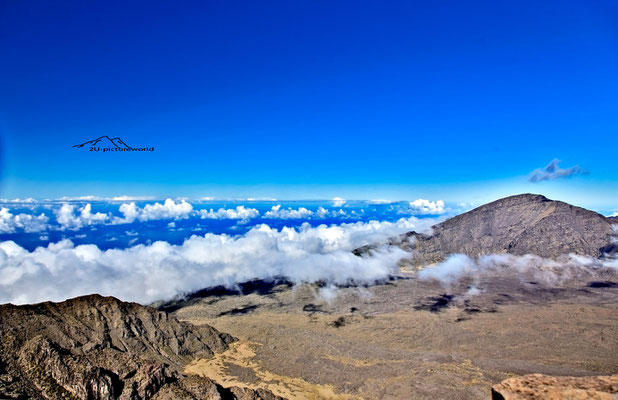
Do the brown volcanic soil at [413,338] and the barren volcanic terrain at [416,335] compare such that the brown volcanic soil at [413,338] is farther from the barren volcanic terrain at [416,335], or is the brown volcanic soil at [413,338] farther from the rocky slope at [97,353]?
the rocky slope at [97,353]

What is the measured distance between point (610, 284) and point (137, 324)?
223 metres

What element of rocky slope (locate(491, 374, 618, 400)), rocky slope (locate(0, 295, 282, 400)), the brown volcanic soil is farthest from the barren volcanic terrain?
rocky slope (locate(491, 374, 618, 400))

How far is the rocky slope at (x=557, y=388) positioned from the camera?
798 cm

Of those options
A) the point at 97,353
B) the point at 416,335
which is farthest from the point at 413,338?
the point at 97,353

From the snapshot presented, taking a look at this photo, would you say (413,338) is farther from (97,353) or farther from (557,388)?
(557,388)

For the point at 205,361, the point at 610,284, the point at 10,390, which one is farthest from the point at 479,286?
the point at 10,390

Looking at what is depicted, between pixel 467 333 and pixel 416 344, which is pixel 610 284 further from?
pixel 416 344

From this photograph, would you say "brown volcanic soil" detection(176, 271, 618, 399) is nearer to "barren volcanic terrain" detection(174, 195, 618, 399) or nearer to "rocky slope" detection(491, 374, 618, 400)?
"barren volcanic terrain" detection(174, 195, 618, 399)

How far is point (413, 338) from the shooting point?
373 ft

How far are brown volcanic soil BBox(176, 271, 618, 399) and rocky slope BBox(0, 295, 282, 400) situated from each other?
39.6 ft

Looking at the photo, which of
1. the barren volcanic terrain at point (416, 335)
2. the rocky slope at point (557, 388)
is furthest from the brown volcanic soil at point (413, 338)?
the rocky slope at point (557, 388)

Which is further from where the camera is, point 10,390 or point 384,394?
point 384,394

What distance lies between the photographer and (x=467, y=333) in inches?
4562

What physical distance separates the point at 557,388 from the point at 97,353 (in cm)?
6963
